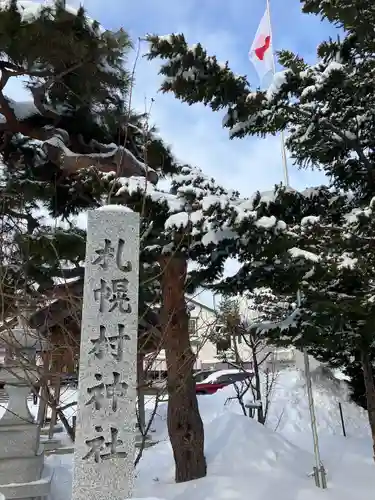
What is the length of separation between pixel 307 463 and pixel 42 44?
21.4 ft

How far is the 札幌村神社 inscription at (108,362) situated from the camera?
3.21 metres

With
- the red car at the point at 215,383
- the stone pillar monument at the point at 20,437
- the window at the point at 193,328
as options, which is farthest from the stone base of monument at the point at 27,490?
the red car at the point at 215,383

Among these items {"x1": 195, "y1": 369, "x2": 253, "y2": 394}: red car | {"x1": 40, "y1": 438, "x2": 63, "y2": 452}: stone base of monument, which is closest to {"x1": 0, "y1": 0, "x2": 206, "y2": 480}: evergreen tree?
{"x1": 40, "y1": 438, "x2": 63, "y2": 452}: stone base of monument

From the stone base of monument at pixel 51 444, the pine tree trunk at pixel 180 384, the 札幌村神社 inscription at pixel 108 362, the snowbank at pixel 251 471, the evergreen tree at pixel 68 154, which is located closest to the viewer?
the 札幌村神社 inscription at pixel 108 362

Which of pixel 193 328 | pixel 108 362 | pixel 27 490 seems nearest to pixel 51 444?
pixel 193 328

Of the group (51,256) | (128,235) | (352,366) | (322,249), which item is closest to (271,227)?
(322,249)

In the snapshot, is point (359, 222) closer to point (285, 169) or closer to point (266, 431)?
point (285, 169)

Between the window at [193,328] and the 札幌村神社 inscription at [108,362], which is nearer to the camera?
the 札幌村神社 inscription at [108,362]

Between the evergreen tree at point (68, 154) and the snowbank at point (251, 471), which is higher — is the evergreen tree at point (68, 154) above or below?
above

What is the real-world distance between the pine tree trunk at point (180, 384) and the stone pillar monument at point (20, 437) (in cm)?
173

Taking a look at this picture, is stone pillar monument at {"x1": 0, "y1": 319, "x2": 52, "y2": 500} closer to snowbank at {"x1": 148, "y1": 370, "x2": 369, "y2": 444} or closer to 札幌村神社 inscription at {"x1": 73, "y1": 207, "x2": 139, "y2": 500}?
札幌村神社 inscription at {"x1": 73, "y1": 207, "x2": 139, "y2": 500}

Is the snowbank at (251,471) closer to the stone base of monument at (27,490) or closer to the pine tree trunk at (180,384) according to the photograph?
the pine tree trunk at (180,384)

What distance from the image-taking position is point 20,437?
514 centimetres

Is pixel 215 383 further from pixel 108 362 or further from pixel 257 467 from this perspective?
pixel 108 362
